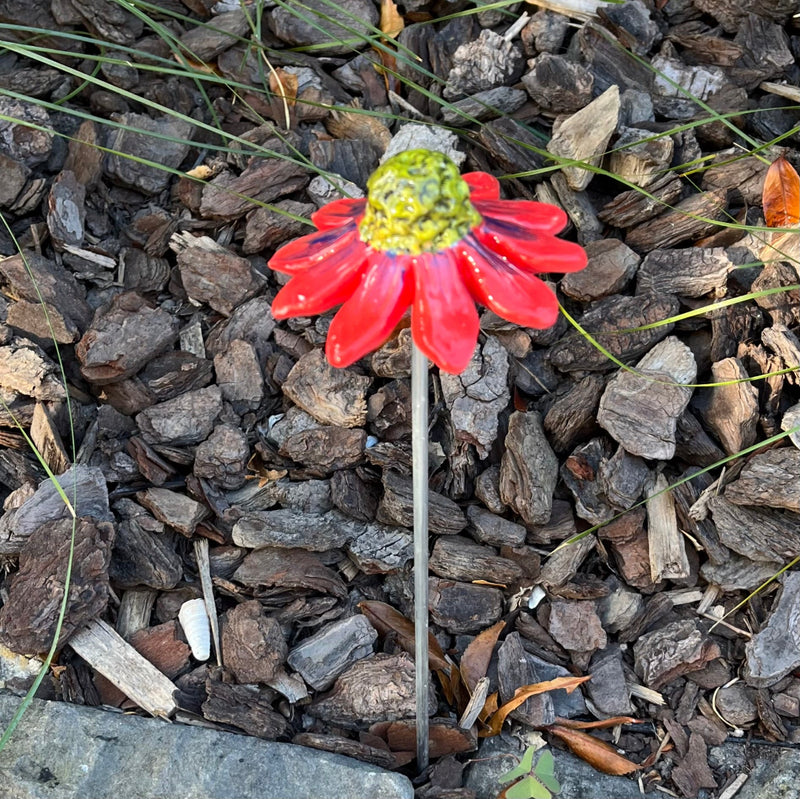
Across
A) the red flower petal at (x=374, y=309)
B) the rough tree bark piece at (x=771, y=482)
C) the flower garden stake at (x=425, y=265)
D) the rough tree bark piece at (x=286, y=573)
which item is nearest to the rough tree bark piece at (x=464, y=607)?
the rough tree bark piece at (x=286, y=573)

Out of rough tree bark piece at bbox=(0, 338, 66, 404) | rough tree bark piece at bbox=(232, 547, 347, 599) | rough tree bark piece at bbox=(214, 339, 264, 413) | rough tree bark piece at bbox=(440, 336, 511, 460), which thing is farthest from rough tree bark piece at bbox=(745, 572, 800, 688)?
rough tree bark piece at bbox=(0, 338, 66, 404)

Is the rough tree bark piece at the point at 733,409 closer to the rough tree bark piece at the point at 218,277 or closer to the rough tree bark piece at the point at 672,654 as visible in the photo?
the rough tree bark piece at the point at 672,654

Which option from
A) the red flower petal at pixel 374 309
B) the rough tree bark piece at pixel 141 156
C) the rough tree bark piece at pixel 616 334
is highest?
the red flower petal at pixel 374 309

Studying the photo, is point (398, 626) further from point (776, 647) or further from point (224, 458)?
point (776, 647)

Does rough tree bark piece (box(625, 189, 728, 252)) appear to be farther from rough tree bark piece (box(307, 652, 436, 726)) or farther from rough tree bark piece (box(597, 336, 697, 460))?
rough tree bark piece (box(307, 652, 436, 726))

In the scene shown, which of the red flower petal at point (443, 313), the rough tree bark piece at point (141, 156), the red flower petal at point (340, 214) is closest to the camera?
the red flower petal at point (443, 313)

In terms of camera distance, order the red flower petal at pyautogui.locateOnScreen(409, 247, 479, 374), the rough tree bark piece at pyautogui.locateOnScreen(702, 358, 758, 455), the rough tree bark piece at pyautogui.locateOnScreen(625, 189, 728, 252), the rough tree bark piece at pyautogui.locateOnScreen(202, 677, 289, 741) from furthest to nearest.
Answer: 1. the rough tree bark piece at pyautogui.locateOnScreen(625, 189, 728, 252)
2. the rough tree bark piece at pyautogui.locateOnScreen(702, 358, 758, 455)
3. the rough tree bark piece at pyautogui.locateOnScreen(202, 677, 289, 741)
4. the red flower petal at pyautogui.locateOnScreen(409, 247, 479, 374)

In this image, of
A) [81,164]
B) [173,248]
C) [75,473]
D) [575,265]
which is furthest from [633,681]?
[81,164]

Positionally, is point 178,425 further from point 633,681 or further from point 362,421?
point 633,681
